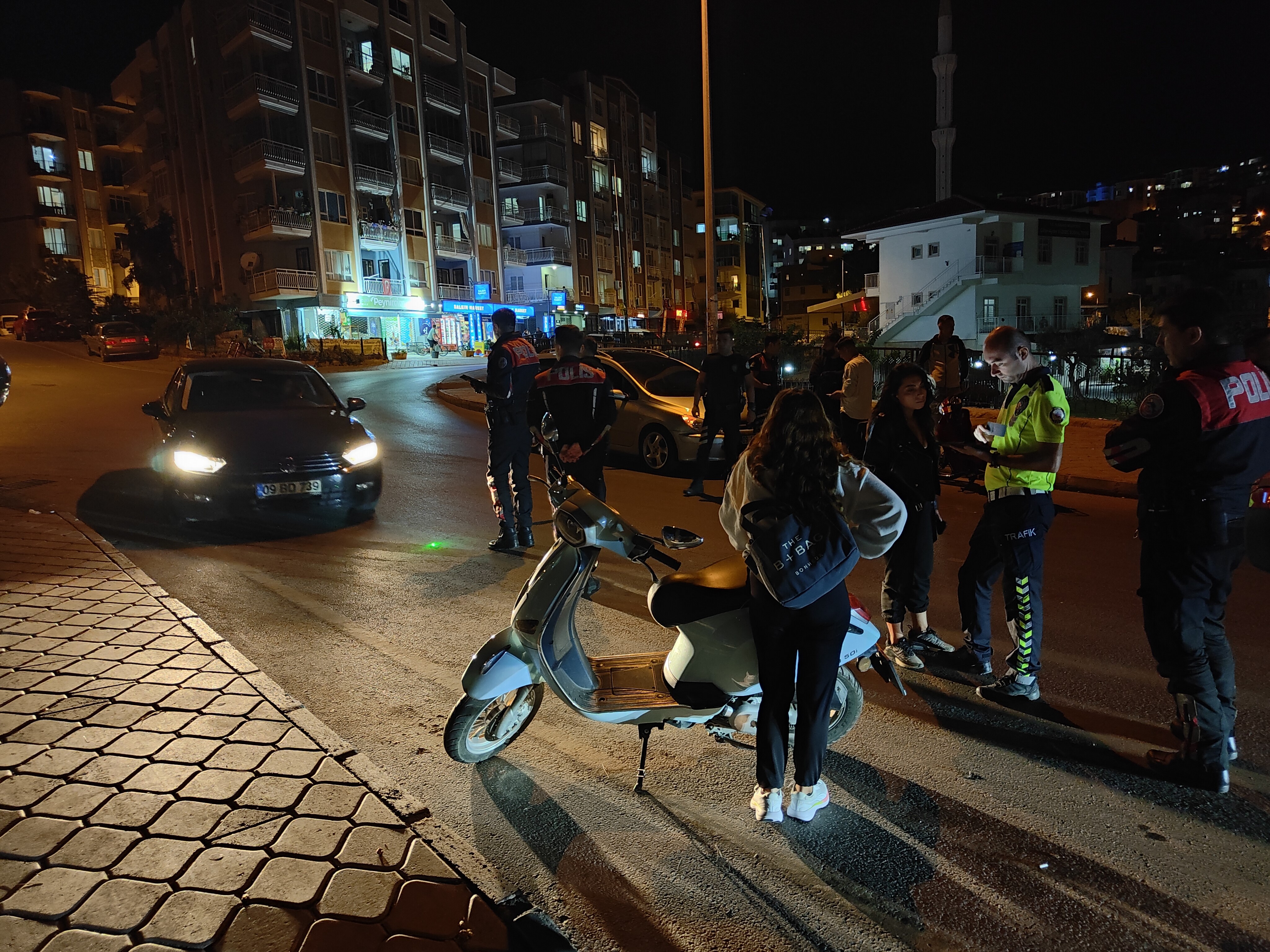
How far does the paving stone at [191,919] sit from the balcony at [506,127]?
5665cm

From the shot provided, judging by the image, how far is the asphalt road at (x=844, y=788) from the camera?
2613 mm

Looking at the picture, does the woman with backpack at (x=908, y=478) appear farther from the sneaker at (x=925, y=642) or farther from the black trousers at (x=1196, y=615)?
the black trousers at (x=1196, y=615)

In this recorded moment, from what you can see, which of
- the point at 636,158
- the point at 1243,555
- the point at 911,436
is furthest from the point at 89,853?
the point at 636,158

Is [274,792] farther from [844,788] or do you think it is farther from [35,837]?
[844,788]

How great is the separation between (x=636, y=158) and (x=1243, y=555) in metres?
68.3

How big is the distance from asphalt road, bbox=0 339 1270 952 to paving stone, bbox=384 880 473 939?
0.19 meters

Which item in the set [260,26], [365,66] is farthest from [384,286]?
[260,26]

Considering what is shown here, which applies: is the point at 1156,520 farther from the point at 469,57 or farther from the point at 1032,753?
the point at 469,57

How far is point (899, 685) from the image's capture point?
3350mm

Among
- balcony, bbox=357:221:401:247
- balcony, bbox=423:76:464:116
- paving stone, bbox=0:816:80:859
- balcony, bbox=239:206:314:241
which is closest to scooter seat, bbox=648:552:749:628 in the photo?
paving stone, bbox=0:816:80:859

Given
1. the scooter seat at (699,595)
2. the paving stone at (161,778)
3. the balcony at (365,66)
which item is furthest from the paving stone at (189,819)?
the balcony at (365,66)

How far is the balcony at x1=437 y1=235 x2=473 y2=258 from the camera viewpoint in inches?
1902

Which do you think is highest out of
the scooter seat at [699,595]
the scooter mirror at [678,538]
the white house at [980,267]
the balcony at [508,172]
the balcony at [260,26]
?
the balcony at [260,26]

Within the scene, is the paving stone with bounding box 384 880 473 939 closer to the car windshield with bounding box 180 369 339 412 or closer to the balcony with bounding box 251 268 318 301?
the car windshield with bounding box 180 369 339 412
